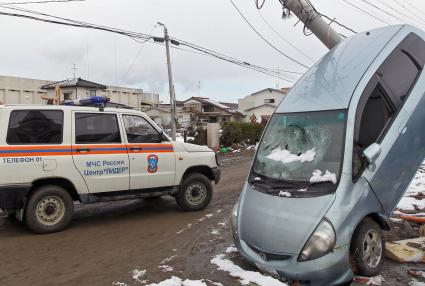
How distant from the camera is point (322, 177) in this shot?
484cm

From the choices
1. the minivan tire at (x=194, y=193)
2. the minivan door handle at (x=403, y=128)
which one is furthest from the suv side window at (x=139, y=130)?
the minivan door handle at (x=403, y=128)

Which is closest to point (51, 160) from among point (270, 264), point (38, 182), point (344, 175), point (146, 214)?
point (38, 182)

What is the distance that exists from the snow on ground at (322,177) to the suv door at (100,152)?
3.93 meters

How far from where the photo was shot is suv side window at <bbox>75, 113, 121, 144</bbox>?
289 inches

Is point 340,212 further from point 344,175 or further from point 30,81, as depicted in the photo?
point 30,81

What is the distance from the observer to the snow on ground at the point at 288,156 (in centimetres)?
523

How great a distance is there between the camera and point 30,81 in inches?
1610

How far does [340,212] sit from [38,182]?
16.3 ft

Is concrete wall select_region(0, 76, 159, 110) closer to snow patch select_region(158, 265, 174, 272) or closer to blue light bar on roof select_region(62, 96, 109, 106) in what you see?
blue light bar on roof select_region(62, 96, 109, 106)

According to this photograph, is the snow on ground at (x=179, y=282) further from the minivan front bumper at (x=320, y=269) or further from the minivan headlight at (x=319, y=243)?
the minivan headlight at (x=319, y=243)

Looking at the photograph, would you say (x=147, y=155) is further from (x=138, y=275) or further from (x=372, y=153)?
(x=372, y=153)

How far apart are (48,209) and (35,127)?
1.40m

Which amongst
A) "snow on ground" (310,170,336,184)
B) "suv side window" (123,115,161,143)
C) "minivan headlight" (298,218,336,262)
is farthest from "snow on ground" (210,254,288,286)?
"suv side window" (123,115,161,143)

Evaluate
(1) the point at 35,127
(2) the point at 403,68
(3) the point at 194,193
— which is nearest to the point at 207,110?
(3) the point at 194,193
